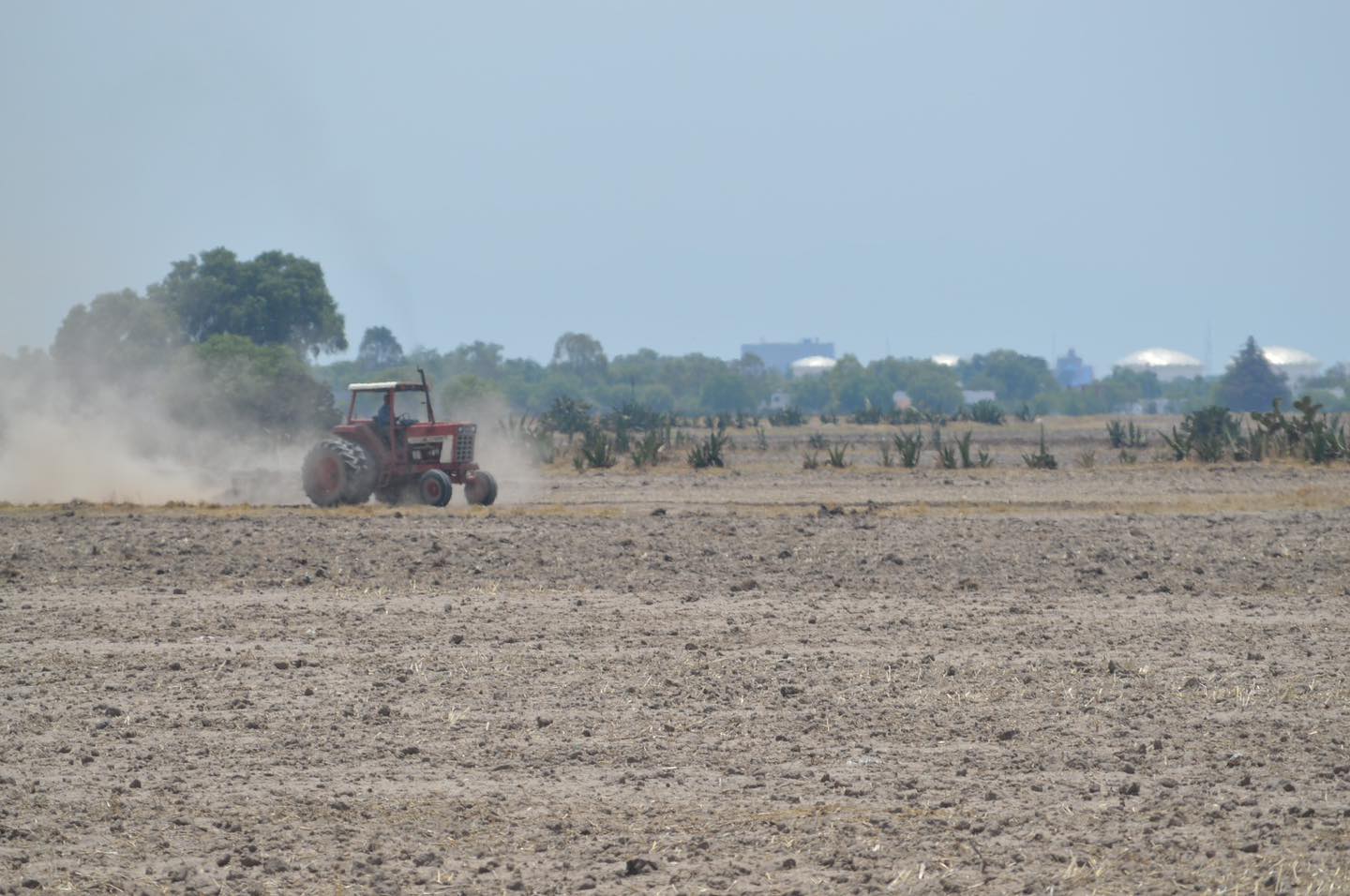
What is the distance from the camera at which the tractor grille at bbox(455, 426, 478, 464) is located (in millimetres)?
25062

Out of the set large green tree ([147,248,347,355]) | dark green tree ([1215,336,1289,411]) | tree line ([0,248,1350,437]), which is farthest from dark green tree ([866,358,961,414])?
large green tree ([147,248,347,355])

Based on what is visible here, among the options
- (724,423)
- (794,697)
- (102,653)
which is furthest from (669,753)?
(724,423)

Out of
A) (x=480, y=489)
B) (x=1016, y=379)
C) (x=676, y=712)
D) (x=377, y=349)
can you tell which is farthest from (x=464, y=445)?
(x=1016, y=379)

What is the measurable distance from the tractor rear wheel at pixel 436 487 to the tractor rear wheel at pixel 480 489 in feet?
1.96

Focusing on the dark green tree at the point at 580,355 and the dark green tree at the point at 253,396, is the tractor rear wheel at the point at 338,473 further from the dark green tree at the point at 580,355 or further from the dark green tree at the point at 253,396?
the dark green tree at the point at 580,355

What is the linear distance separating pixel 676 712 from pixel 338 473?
15.2m

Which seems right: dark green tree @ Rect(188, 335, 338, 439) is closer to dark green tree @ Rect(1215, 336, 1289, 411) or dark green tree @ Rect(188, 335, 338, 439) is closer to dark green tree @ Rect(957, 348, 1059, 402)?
dark green tree @ Rect(1215, 336, 1289, 411)

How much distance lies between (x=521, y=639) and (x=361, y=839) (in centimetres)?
516

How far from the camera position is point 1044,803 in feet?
25.4

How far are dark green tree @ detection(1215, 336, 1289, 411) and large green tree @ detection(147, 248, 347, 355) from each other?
74248 mm

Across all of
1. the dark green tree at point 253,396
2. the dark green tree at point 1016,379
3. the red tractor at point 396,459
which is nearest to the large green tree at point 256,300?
the dark green tree at point 253,396

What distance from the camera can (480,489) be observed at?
2500cm

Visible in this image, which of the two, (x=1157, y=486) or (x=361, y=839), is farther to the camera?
(x=1157, y=486)

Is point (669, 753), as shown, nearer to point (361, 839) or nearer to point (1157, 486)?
point (361, 839)
